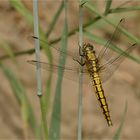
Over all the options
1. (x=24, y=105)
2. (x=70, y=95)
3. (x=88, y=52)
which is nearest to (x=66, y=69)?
(x=88, y=52)

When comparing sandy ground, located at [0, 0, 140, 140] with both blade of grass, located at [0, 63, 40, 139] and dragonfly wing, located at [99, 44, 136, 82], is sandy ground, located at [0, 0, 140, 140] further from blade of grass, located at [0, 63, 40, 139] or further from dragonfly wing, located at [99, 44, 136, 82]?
dragonfly wing, located at [99, 44, 136, 82]

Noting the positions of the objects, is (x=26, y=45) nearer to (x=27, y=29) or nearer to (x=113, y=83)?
(x=27, y=29)

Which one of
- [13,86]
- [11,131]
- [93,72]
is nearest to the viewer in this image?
[93,72]

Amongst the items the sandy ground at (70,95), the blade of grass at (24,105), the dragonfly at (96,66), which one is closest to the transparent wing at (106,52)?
the dragonfly at (96,66)

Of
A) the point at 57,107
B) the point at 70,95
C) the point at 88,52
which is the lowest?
the point at 57,107

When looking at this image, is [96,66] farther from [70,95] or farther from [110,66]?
[70,95]

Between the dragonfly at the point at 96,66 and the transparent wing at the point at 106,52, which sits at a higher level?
the transparent wing at the point at 106,52

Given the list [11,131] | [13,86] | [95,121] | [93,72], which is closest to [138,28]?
[95,121]

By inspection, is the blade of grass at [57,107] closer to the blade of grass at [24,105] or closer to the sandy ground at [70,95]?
the blade of grass at [24,105]
